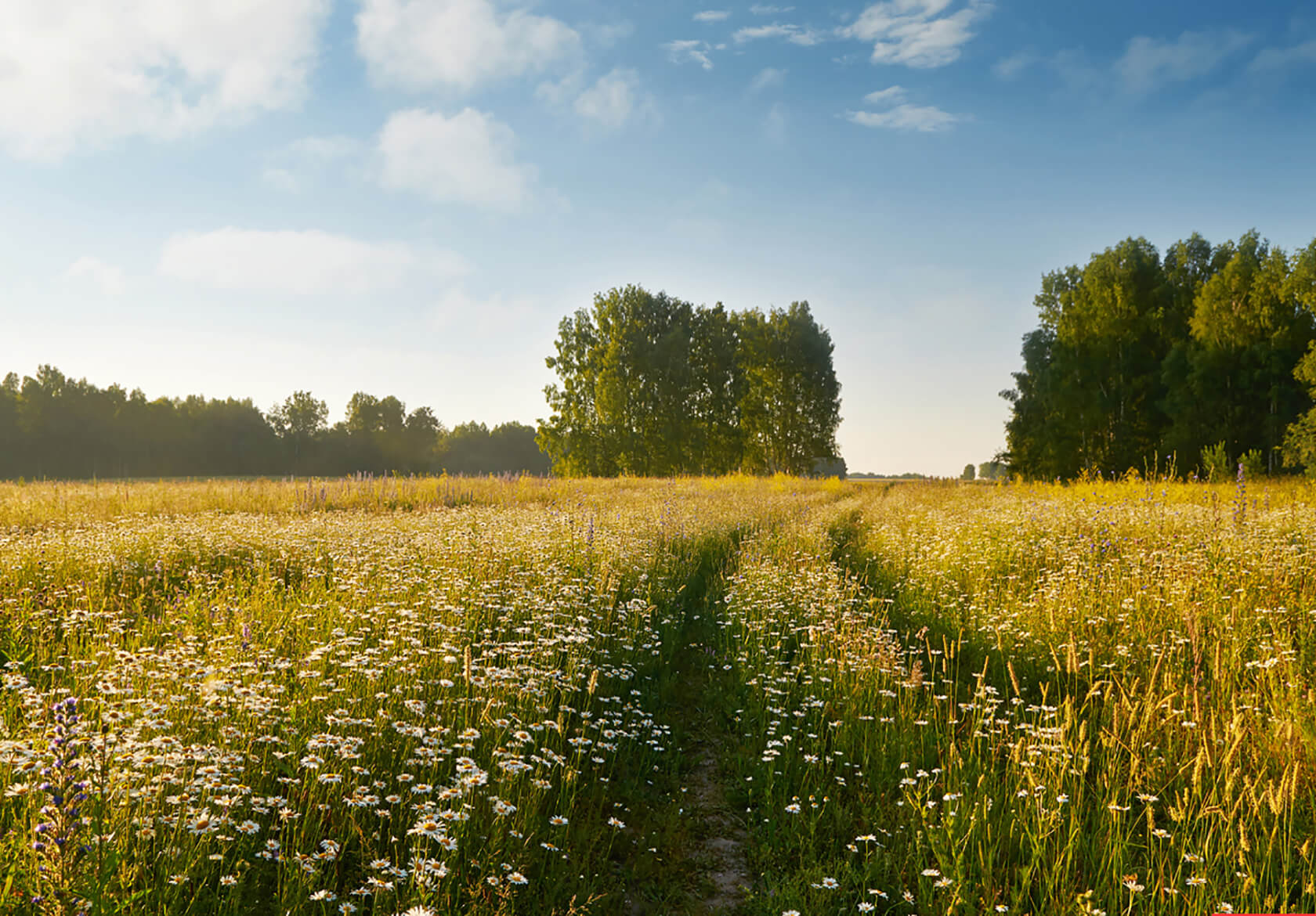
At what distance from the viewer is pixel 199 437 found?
85.1 metres

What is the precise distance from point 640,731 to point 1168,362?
46.7 metres

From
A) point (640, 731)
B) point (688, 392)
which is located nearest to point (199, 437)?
point (688, 392)

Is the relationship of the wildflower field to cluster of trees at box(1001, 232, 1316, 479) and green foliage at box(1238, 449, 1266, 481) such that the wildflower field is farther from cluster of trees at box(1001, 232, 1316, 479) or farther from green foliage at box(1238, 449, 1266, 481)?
cluster of trees at box(1001, 232, 1316, 479)

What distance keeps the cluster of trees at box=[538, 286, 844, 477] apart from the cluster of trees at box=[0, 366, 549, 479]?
15682 millimetres

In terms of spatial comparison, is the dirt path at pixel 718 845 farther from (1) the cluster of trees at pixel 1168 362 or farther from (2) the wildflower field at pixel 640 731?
(1) the cluster of trees at pixel 1168 362

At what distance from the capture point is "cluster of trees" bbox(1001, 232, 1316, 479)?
118 ft

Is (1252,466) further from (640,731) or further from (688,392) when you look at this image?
(640,731)

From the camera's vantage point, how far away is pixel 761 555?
1037cm

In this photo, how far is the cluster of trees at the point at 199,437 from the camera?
7388 centimetres

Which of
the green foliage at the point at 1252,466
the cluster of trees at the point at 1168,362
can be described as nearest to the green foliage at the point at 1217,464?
the green foliage at the point at 1252,466

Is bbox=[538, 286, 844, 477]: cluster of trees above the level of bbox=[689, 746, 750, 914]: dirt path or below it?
above

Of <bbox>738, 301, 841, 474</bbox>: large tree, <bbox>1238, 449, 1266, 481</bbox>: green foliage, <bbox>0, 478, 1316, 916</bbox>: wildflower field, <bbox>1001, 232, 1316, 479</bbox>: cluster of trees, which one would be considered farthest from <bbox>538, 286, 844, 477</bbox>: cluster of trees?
<bbox>0, 478, 1316, 916</bbox>: wildflower field

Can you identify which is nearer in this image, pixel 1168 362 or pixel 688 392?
pixel 1168 362

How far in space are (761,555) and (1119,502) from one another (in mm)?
8226
